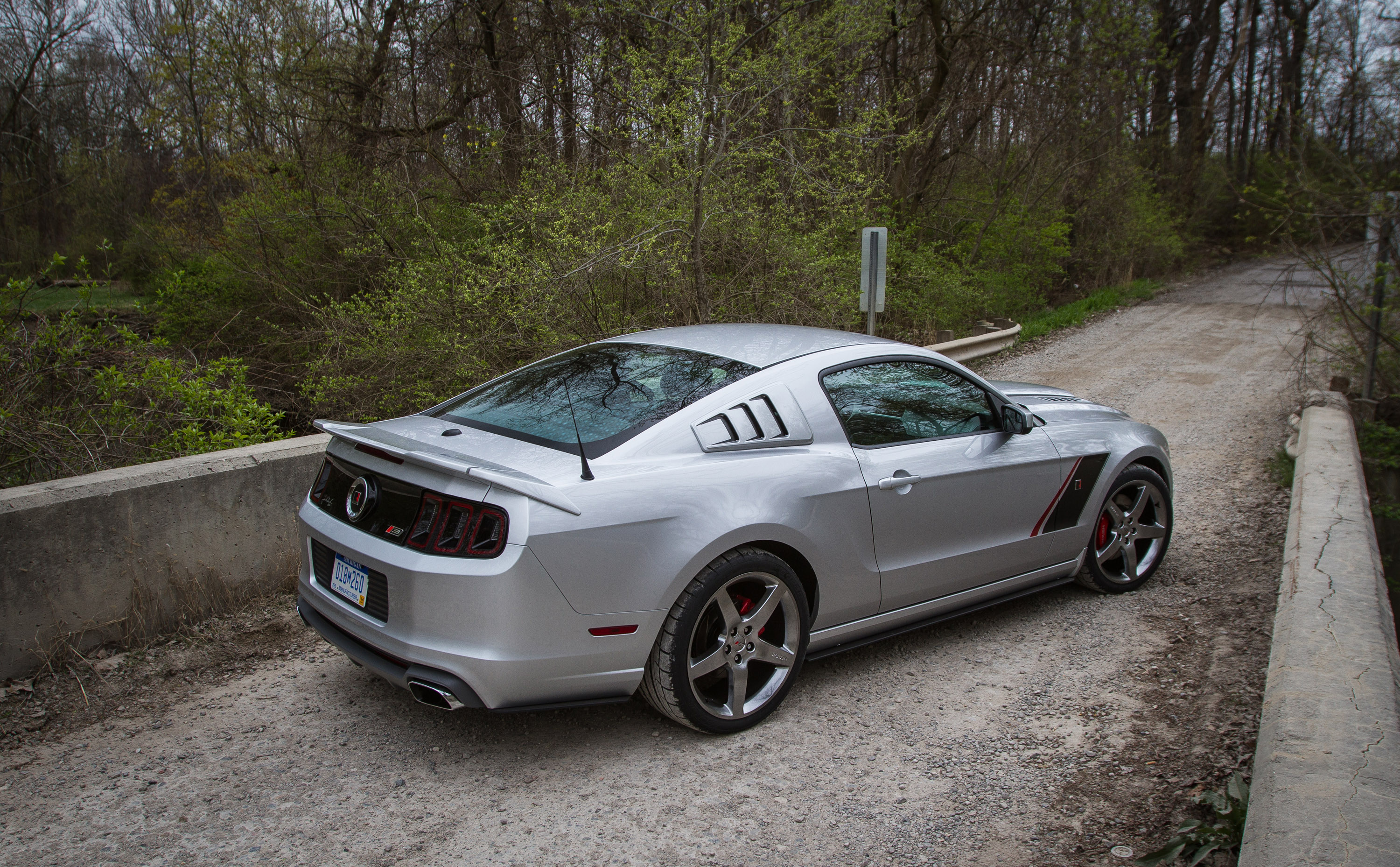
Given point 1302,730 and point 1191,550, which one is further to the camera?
point 1191,550

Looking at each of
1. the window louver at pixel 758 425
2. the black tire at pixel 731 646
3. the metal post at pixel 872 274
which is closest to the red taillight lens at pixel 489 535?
the black tire at pixel 731 646

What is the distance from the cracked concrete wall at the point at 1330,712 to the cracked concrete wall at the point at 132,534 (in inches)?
173

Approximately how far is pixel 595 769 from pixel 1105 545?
127 inches

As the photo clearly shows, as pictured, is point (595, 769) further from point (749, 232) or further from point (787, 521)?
point (749, 232)

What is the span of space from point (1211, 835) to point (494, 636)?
92.8 inches

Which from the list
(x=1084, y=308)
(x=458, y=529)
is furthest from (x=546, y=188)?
(x=1084, y=308)

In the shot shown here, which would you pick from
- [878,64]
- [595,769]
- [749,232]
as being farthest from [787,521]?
[878,64]

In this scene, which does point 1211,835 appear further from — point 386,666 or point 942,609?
point 386,666

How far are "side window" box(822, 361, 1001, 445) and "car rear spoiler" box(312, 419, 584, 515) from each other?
143 centimetres

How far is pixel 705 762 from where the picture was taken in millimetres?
3342

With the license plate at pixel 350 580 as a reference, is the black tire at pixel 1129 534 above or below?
below

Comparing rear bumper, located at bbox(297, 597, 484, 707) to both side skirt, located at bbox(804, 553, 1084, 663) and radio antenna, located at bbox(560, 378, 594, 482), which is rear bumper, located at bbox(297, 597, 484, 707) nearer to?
radio antenna, located at bbox(560, 378, 594, 482)

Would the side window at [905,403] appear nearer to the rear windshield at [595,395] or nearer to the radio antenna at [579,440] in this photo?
Answer: the rear windshield at [595,395]

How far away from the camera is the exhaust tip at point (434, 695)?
297cm
